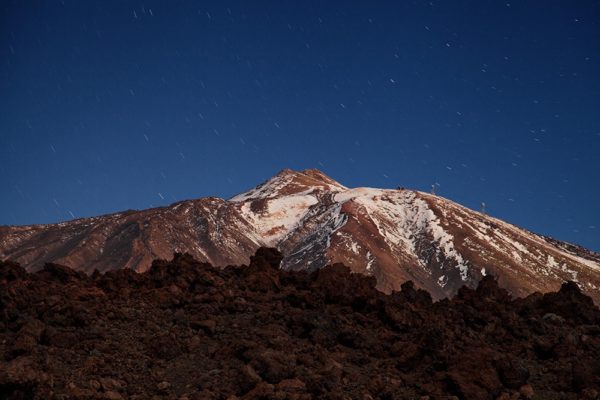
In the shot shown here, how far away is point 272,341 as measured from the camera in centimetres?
1195

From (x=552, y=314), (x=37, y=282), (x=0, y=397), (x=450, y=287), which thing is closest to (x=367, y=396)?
(x=0, y=397)

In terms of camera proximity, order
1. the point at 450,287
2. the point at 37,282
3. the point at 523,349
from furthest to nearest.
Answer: the point at 450,287
the point at 37,282
the point at 523,349

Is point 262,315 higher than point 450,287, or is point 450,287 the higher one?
point 450,287

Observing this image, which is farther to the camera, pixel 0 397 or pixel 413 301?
pixel 413 301

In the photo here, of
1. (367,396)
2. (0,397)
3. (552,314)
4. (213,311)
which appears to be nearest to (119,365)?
(0,397)

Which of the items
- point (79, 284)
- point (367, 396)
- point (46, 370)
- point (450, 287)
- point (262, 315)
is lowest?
point (367, 396)

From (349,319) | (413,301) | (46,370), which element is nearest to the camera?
(46,370)

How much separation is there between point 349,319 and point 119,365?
5.10 meters

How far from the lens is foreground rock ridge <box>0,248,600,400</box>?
409 inches

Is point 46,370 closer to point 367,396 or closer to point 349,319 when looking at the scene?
point 367,396

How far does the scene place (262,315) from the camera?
13523 mm

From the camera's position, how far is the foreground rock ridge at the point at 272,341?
34.1 ft

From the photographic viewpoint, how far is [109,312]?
13133 millimetres

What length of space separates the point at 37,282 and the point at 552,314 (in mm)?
12765
